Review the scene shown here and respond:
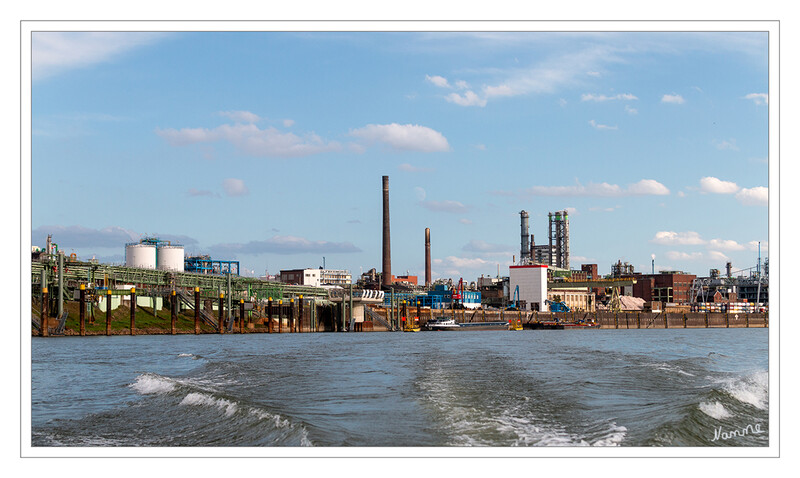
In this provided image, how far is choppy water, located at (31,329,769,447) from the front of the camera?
21.5 m

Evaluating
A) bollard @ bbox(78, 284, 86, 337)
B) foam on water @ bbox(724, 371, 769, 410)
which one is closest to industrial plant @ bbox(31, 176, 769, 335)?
bollard @ bbox(78, 284, 86, 337)

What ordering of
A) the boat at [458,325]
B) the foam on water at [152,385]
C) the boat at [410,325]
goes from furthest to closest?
the boat at [458,325]
the boat at [410,325]
the foam on water at [152,385]

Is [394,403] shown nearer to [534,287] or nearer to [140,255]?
[140,255]

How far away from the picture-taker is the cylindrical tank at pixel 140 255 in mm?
147000

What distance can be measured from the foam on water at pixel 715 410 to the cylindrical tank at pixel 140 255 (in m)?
132

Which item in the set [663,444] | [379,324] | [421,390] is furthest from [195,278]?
[663,444]

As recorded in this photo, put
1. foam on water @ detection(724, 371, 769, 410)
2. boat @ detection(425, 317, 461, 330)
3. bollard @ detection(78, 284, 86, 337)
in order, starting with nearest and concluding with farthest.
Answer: foam on water @ detection(724, 371, 769, 410)
bollard @ detection(78, 284, 86, 337)
boat @ detection(425, 317, 461, 330)

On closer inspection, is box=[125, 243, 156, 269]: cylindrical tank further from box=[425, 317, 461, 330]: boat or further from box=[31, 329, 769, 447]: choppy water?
box=[31, 329, 769, 447]: choppy water

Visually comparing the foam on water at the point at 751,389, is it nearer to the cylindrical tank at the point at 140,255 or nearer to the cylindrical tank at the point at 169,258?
the cylindrical tank at the point at 140,255

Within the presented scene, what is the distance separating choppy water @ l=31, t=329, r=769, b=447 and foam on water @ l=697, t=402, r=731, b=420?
75 millimetres

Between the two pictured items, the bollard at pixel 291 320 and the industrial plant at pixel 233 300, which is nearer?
the industrial plant at pixel 233 300

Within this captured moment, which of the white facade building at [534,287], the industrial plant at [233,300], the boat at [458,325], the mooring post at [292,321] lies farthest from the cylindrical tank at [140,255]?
the white facade building at [534,287]
